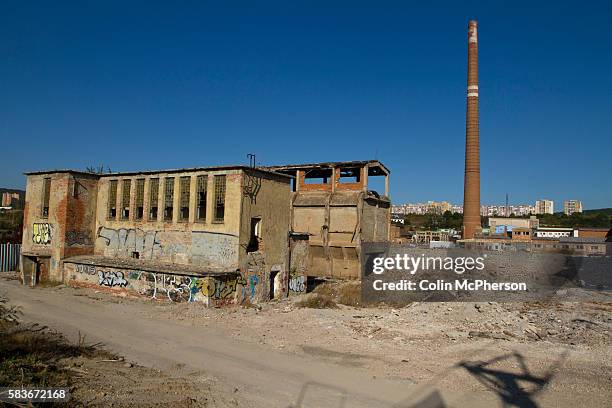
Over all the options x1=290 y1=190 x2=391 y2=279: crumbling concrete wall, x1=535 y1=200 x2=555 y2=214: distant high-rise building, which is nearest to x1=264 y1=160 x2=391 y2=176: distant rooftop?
x1=290 y1=190 x2=391 y2=279: crumbling concrete wall

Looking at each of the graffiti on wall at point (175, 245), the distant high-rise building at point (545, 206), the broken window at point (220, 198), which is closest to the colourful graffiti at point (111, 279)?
the graffiti on wall at point (175, 245)

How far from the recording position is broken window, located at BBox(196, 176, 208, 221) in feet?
67.1

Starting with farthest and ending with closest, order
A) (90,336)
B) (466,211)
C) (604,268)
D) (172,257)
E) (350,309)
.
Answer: (466,211) < (604,268) < (172,257) < (350,309) < (90,336)

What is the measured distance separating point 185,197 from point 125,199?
4.76 m

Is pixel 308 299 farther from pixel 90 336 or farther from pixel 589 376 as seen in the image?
pixel 589 376

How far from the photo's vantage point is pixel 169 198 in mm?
21797

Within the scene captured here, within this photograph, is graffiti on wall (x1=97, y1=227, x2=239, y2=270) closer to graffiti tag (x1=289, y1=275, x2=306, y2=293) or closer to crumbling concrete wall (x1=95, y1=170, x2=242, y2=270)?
crumbling concrete wall (x1=95, y1=170, x2=242, y2=270)

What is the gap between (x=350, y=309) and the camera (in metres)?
19.3

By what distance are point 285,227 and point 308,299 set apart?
3.85m

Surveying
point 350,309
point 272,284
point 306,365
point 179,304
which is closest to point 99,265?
point 179,304

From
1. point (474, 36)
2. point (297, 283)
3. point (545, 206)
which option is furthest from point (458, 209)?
point (297, 283)

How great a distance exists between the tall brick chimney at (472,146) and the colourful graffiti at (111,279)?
33.7 meters

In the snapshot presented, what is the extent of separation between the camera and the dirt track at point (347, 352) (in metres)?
9.46

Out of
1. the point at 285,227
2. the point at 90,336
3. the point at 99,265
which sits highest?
the point at 285,227
